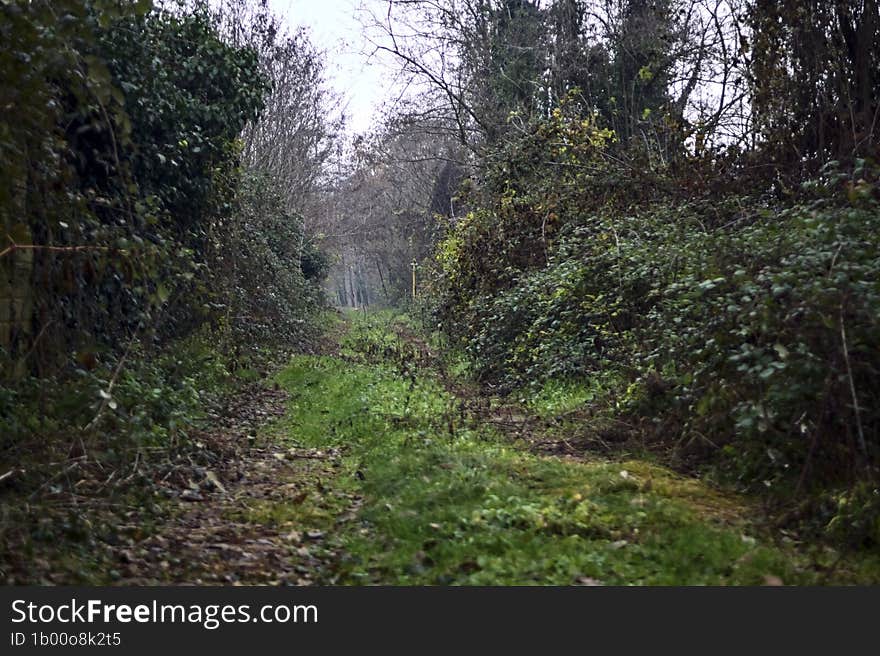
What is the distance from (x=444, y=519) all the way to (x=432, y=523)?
0.46ft

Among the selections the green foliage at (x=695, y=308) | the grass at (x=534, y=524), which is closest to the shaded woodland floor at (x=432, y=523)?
the grass at (x=534, y=524)

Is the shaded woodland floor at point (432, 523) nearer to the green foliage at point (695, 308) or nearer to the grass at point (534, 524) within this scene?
the grass at point (534, 524)

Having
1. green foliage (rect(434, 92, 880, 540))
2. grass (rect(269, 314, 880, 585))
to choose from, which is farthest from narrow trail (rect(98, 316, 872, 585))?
green foliage (rect(434, 92, 880, 540))

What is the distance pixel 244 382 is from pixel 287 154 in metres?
16.3

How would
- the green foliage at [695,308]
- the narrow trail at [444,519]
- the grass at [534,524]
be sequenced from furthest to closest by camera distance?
the green foliage at [695,308] < the narrow trail at [444,519] < the grass at [534,524]

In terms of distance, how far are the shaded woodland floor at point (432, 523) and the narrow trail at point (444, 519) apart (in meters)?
0.02

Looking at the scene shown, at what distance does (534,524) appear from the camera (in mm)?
5938

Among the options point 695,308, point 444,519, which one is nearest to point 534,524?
point 444,519

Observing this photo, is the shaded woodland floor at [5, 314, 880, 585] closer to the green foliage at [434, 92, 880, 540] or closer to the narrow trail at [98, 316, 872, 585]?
the narrow trail at [98, 316, 872, 585]

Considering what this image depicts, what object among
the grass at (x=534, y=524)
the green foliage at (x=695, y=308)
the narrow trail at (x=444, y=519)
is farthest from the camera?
the green foliage at (x=695, y=308)

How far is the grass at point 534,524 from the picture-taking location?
16.9 feet

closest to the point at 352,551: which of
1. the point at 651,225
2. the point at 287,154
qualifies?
the point at 651,225

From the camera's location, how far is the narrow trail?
526cm

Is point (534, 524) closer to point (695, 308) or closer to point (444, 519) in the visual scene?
point (444, 519)
